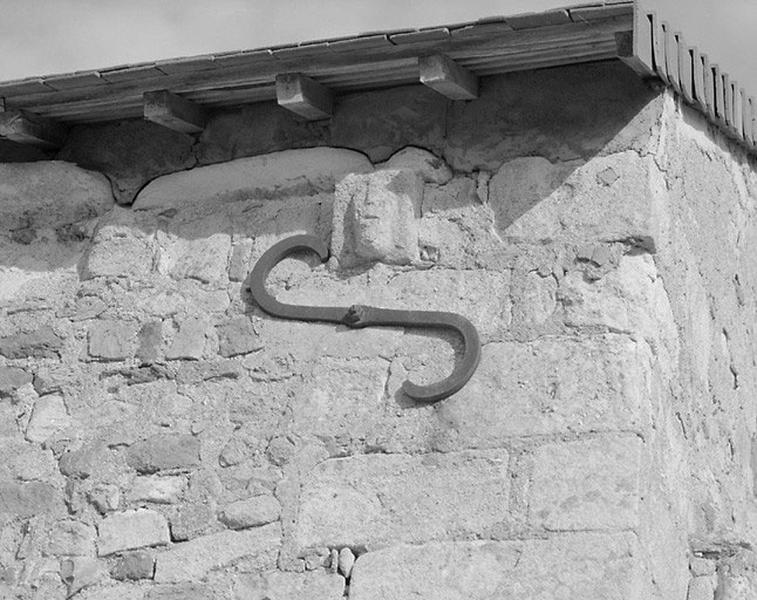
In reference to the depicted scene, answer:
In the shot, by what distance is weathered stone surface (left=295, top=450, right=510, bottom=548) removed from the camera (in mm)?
4352

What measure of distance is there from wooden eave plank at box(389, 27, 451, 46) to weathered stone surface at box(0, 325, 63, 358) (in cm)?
154

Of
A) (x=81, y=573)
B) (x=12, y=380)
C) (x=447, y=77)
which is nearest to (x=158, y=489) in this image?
(x=81, y=573)

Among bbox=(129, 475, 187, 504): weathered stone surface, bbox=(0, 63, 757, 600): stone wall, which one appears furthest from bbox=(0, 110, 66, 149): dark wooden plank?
bbox=(129, 475, 187, 504): weathered stone surface

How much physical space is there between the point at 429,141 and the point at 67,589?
1783mm

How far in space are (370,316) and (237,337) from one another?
0.46m

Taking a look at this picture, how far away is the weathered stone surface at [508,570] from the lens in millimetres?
4148

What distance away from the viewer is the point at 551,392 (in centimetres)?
440

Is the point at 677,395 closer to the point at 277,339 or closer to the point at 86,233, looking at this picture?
the point at 277,339

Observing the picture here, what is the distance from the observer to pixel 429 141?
15.9 ft

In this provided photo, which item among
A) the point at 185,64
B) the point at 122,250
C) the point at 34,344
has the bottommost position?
the point at 34,344

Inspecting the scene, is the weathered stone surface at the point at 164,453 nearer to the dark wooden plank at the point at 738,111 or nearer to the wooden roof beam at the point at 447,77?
the wooden roof beam at the point at 447,77

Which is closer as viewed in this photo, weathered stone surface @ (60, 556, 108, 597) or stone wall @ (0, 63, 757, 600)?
stone wall @ (0, 63, 757, 600)

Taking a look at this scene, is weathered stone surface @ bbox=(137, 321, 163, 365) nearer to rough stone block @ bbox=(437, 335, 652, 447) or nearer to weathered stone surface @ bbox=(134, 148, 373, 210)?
weathered stone surface @ bbox=(134, 148, 373, 210)

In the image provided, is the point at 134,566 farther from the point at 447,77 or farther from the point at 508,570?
the point at 447,77
